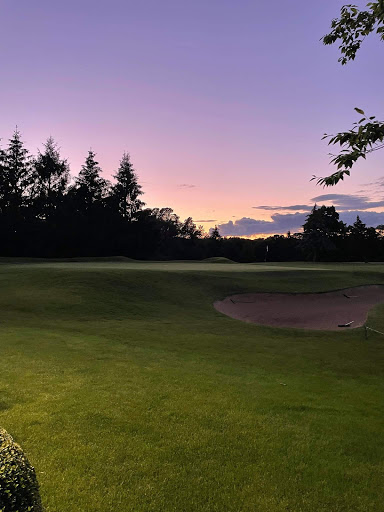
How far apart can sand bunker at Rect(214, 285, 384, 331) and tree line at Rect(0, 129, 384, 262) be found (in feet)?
156

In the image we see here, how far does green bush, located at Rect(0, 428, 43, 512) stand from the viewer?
84.4 inches

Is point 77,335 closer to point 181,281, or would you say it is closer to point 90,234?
point 181,281

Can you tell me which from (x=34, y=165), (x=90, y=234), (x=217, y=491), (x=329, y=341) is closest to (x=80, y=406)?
(x=217, y=491)

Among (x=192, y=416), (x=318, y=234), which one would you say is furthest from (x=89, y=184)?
(x=192, y=416)

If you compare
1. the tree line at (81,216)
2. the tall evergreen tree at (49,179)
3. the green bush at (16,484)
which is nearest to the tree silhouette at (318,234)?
the tree line at (81,216)

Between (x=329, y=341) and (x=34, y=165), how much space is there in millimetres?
64230

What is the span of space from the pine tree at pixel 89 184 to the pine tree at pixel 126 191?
3.23 meters

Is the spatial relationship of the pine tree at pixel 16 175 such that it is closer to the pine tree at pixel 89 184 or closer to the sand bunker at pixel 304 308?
the pine tree at pixel 89 184

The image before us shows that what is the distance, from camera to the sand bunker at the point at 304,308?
16297mm

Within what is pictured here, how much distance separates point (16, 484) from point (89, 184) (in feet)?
232

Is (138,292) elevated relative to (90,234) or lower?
lower

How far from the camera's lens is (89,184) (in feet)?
225

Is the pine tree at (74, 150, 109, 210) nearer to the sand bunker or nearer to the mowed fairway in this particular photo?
the sand bunker

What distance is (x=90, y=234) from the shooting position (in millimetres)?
63844
